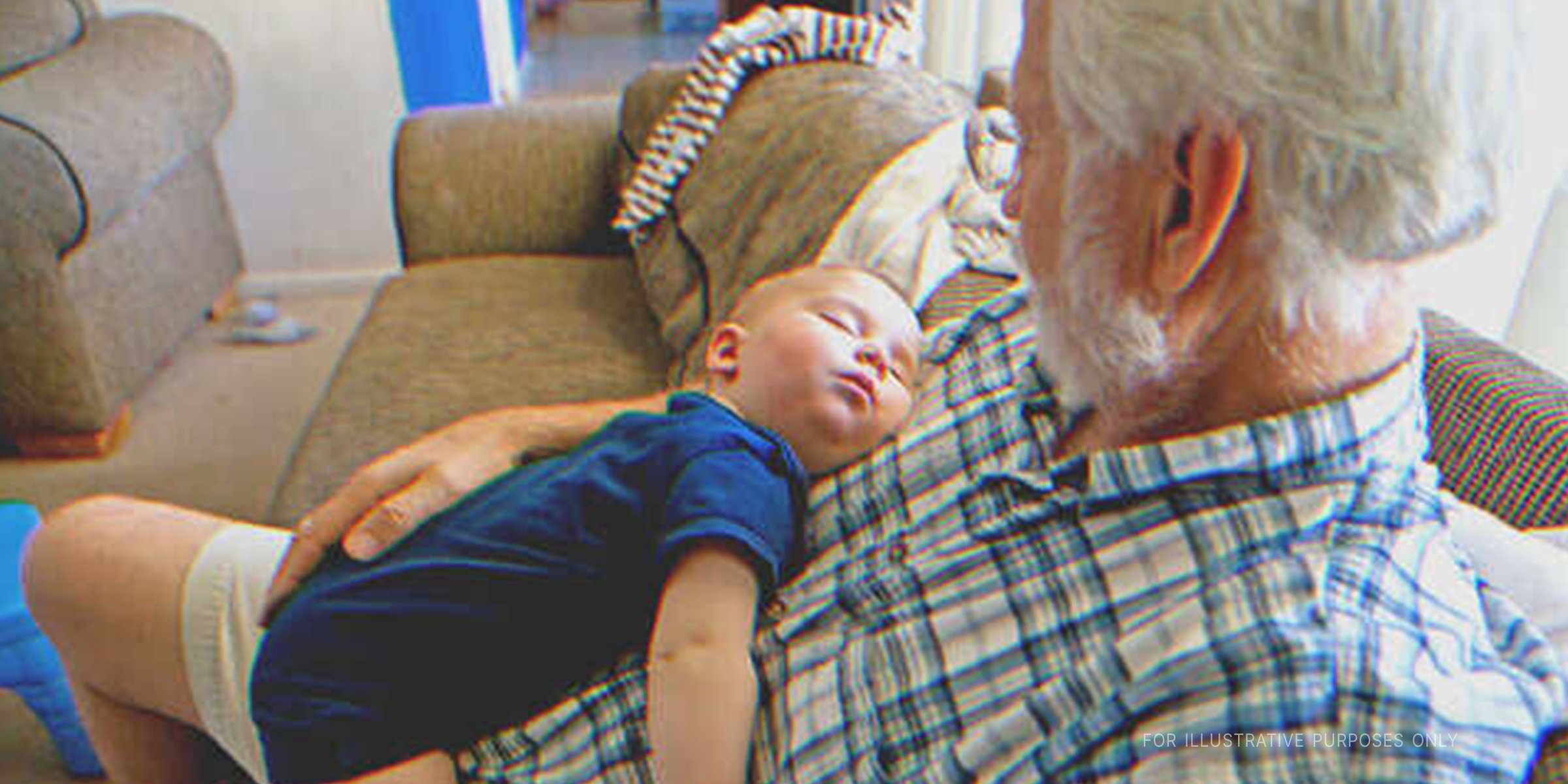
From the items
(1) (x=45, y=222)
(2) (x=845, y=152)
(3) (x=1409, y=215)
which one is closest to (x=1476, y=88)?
(3) (x=1409, y=215)

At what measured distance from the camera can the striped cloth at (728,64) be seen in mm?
1855

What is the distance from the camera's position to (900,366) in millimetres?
1090

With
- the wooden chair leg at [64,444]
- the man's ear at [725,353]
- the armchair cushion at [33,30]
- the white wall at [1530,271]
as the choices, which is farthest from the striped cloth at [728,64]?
the armchair cushion at [33,30]

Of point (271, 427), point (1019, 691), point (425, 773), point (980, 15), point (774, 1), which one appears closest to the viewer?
point (1019, 691)

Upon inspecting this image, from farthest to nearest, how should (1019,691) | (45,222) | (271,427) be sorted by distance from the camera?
(271,427), (45,222), (1019,691)

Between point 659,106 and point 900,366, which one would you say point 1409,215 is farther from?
point 659,106

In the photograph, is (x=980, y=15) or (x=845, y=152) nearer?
(x=845, y=152)

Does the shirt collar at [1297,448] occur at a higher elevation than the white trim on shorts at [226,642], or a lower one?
higher

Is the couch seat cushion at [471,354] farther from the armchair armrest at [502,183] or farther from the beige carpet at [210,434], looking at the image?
the beige carpet at [210,434]

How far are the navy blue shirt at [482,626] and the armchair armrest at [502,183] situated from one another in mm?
1283

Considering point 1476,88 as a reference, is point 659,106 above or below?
below

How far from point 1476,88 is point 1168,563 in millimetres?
315

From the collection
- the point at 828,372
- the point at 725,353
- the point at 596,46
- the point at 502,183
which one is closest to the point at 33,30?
the point at 502,183

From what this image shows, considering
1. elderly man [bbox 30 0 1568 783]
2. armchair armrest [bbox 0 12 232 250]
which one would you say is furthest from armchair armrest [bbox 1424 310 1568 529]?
armchair armrest [bbox 0 12 232 250]
